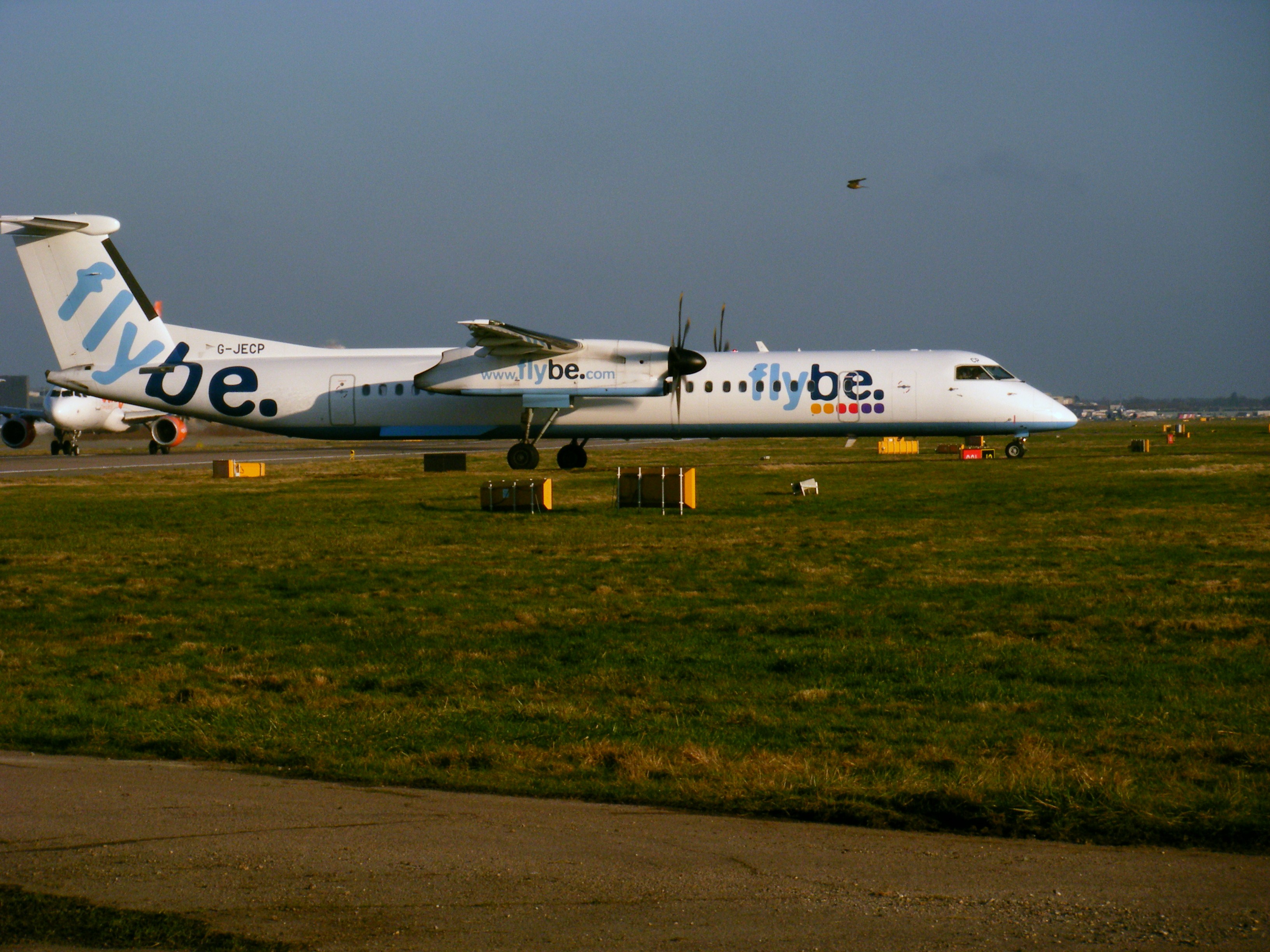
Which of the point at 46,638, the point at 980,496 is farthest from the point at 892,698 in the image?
the point at 980,496

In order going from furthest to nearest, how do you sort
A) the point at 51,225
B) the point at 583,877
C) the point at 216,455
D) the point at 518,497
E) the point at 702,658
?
the point at 216,455, the point at 51,225, the point at 518,497, the point at 702,658, the point at 583,877

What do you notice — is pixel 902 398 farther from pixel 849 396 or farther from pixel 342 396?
pixel 342 396

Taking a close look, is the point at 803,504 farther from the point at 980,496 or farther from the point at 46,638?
the point at 46,638

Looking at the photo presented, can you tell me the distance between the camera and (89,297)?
1443 inches

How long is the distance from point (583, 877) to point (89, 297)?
1416 inches

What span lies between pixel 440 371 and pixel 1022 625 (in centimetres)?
2693

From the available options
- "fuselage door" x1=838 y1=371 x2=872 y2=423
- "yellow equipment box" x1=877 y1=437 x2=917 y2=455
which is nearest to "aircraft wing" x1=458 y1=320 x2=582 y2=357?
"fuselage door" x1=838 y1=371 x2=872 y2=423

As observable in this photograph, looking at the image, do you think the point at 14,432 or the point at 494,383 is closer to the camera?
the point at 494,383

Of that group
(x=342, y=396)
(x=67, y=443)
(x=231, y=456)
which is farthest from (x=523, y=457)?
(x=67, y=443)

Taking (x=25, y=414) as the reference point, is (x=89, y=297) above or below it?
above

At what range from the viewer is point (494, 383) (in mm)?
37281

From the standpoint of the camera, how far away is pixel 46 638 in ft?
41.0

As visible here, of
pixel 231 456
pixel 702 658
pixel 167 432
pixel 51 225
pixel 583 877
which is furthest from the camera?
pixel 231 456

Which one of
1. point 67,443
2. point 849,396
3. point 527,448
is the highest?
point 849,396
